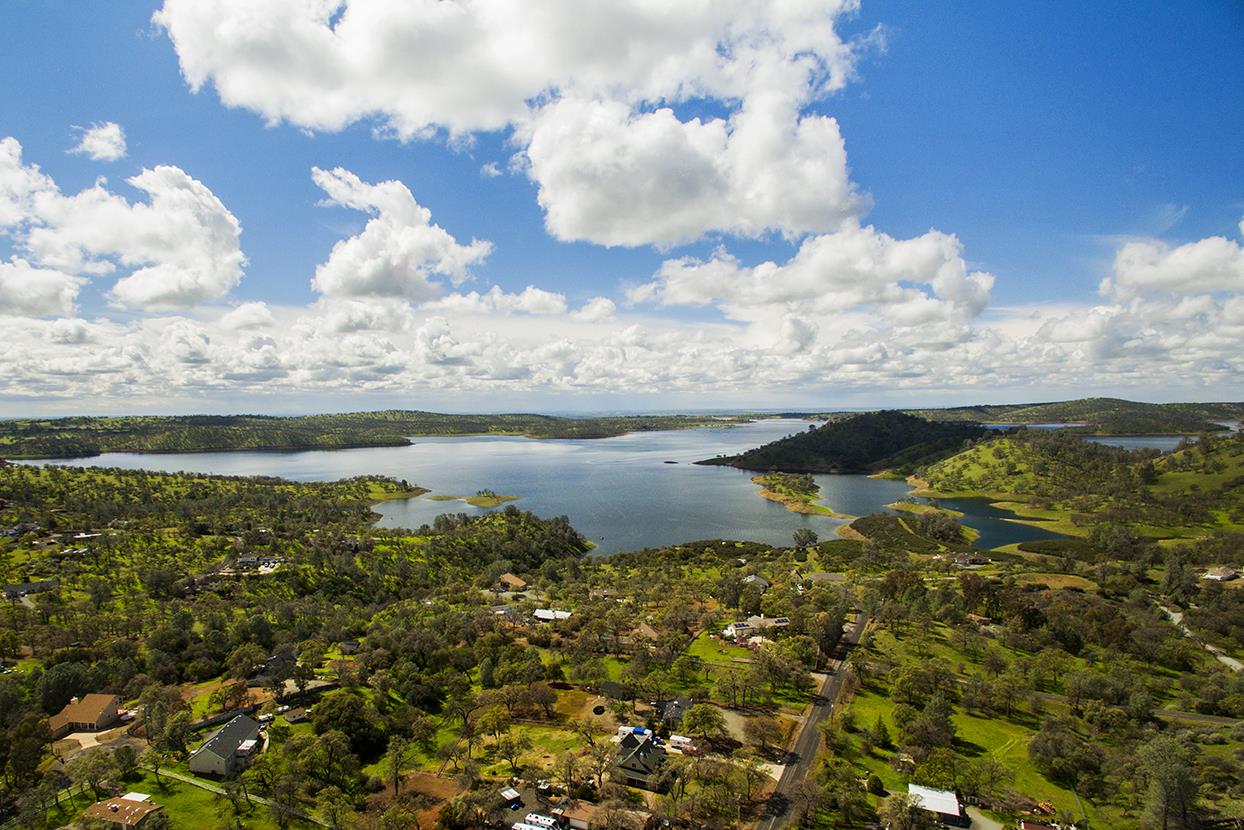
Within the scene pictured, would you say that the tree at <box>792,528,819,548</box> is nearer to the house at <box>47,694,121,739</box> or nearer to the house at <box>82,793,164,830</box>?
the house at <box>82,793,164,830</box>

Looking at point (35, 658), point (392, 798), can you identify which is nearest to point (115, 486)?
point (35, 658)

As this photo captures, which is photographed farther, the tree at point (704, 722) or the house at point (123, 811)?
the tree at point (704, 722)

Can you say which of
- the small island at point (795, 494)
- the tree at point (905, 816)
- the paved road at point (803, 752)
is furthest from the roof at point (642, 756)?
the small island at point (795, 494)

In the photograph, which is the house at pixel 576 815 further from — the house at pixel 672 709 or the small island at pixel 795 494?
the small island at pixel 795 494

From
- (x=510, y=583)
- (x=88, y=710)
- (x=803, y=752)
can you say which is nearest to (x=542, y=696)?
(x=803, y=752)

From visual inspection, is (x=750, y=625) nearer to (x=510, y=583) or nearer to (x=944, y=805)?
(x=944, y=805)

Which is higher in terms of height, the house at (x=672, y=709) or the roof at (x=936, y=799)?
the roof at (x=936, y=799)
